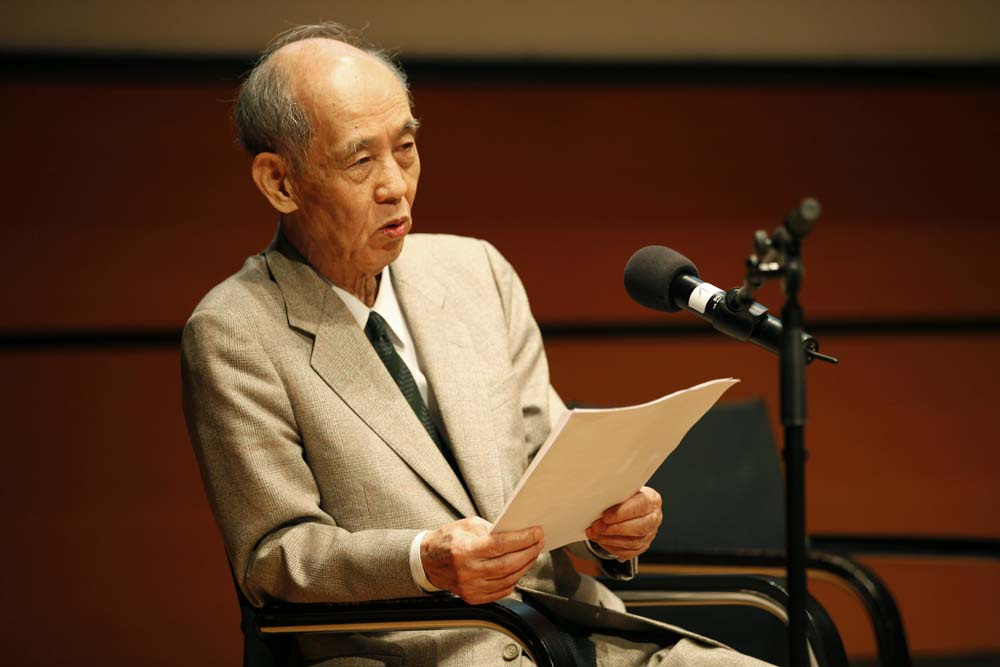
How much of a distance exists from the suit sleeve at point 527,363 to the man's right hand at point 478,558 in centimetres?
45

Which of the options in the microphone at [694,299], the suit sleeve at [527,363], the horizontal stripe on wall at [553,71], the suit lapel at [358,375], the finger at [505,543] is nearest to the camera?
the microphone at [694,299]

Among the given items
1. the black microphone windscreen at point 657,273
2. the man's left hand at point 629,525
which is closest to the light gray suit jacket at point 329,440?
the man's left hand at point 629,525

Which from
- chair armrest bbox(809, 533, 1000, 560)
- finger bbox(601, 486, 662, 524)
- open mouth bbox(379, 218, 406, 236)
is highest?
open mouth bbox(379, 218, 406, 236)

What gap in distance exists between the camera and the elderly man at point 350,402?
171 cm

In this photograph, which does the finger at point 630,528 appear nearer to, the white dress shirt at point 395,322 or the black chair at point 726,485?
the white dress shirt at point 395,322

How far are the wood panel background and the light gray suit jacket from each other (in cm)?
121

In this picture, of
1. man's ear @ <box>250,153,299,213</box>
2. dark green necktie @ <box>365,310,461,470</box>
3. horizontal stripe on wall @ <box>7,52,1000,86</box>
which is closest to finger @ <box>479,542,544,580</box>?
dark green necktie @ <box>365,310,461,470</box>

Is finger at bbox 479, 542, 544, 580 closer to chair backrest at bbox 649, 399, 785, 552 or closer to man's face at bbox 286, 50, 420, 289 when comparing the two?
man's face at bbox 286, 50, 420, 289

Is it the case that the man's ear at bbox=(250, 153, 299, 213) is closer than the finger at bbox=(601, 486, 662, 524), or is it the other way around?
the finger at bbox=(601, 486, 662, 524)

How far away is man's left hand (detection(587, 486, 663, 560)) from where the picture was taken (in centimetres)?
173

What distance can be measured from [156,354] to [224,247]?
0.35 m

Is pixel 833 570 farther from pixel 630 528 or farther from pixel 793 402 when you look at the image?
pixel 793 402

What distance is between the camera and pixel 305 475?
1.76 m

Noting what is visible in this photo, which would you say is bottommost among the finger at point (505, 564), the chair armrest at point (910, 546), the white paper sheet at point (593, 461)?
the chair armrest at point (910, 546)
